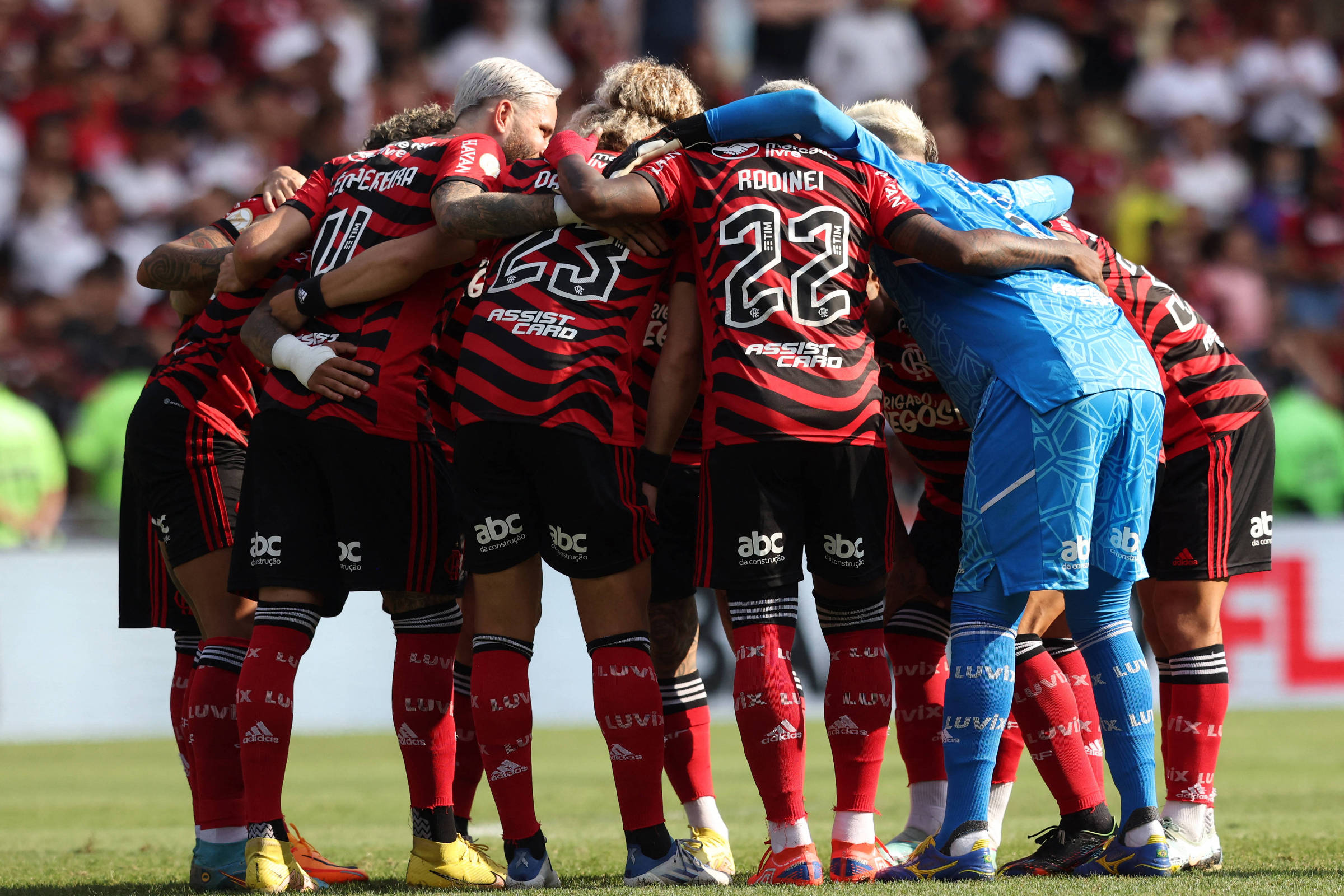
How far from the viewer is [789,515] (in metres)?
4.54

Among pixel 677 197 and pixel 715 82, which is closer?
pixel 677 197

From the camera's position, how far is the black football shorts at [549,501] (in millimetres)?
4613

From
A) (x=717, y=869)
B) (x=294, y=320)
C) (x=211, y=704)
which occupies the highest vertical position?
(x=294, y=320)

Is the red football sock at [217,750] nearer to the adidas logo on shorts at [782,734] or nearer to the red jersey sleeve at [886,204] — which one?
the adidas logo on shorts at [782,734]

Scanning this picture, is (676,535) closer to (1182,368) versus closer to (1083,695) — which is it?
(1083,695)

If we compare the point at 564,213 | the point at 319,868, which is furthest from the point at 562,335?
the point at 319,868

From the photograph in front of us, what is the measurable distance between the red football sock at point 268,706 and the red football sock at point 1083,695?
2371 mm

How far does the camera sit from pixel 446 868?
4828 mm

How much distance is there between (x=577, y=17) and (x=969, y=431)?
36.9 feet

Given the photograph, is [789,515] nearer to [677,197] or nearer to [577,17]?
[677,197]

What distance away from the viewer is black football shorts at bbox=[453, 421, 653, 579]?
4613 millimetres

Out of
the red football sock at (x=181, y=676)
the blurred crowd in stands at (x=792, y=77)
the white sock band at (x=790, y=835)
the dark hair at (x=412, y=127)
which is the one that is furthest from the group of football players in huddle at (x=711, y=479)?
the blurred crowd in stands at (x=792, y=77)

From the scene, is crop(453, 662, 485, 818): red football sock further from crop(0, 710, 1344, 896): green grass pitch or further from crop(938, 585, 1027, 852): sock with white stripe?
crop(938, 585, 1027, 852): sock with white stripe

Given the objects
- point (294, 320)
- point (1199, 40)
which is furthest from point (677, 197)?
point (1199, 40)
